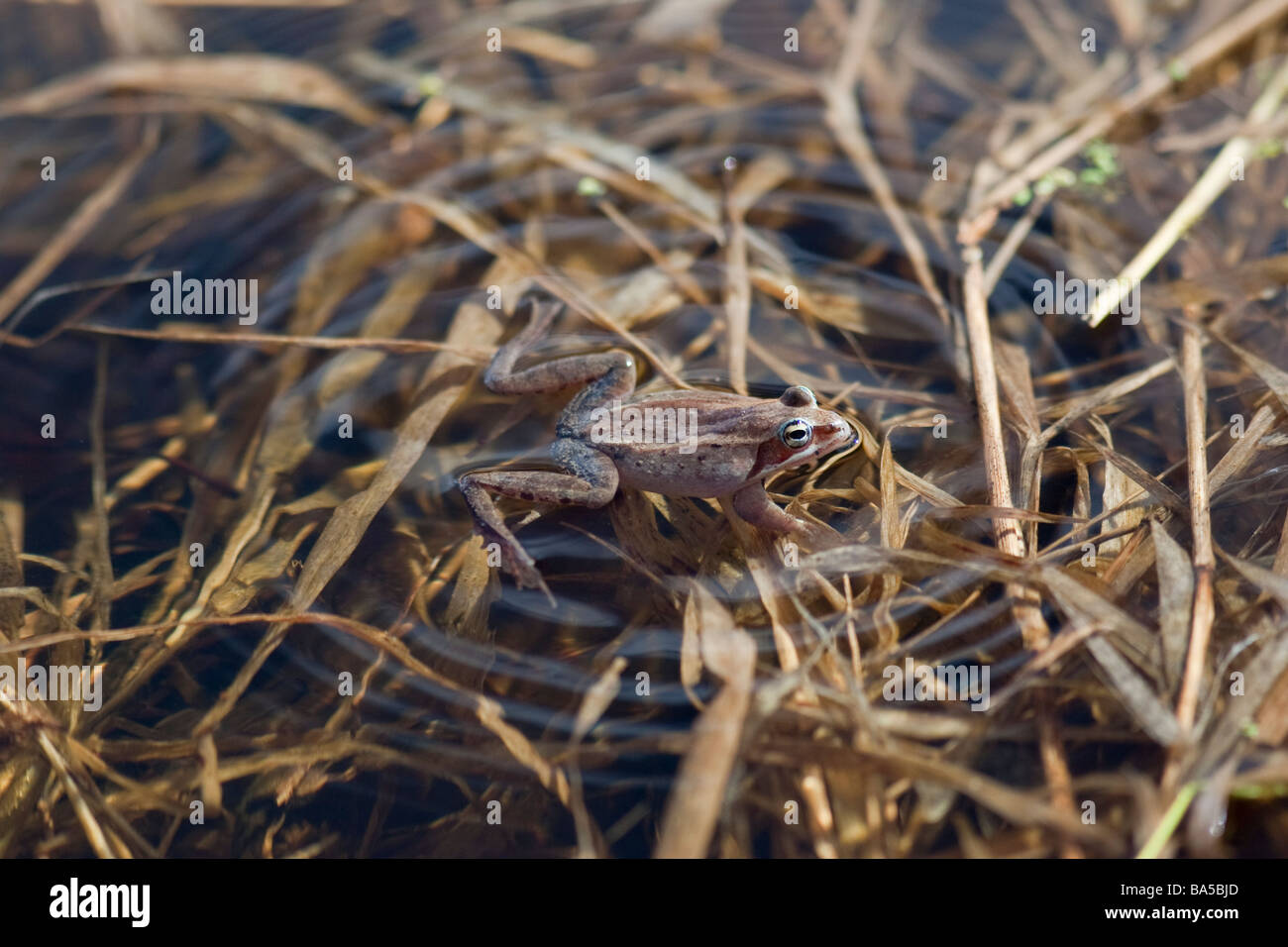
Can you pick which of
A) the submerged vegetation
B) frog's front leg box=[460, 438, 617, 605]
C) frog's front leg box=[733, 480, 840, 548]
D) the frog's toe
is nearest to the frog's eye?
frog's front leg box=[733, 480, 840, 548]

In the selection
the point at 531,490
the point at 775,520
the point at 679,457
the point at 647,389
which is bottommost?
the point at 775,520

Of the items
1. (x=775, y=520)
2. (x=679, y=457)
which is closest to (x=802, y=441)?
(x=775, y=520)

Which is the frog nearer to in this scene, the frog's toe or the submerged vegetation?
the frog's toe

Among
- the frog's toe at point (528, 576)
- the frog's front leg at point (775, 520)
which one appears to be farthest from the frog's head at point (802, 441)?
the frog's toe at point (528, 576)

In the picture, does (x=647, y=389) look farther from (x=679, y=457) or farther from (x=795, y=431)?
(x=795, y=431)

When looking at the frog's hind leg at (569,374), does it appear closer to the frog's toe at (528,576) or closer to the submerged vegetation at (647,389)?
the submerged vegetation at (647,389)
